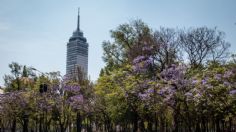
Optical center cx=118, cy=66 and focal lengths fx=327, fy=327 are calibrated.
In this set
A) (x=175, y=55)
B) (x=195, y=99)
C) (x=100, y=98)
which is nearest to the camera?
(x=195, y=99)

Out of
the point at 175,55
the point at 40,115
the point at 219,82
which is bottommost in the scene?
the point at 40,115

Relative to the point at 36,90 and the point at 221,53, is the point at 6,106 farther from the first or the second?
the point at 221,53

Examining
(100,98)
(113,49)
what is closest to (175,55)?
(100,98)

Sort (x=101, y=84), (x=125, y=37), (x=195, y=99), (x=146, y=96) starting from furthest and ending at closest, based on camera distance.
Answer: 1. (x=125, y=37)
2. (x=101, y=84)
3. (x=146, y=96)
4. (x=195, y=99)

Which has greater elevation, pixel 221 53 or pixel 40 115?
pixel 221 53

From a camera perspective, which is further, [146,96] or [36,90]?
[36,90]

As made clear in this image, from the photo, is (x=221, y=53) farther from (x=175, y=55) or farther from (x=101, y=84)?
(x=101, y=84)

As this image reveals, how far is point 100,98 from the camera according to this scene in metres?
36.5

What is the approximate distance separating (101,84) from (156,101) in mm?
11335

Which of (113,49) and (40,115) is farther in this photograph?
(113,49)

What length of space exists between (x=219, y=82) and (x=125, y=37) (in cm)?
3056

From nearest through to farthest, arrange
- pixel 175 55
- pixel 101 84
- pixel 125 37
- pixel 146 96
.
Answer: pixel 146 96
pixel 101 84
pixel 175 55
pixel 125 37

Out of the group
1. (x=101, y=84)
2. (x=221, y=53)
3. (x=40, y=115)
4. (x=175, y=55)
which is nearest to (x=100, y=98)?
(x=101, y=84)

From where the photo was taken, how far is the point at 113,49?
52.3m
